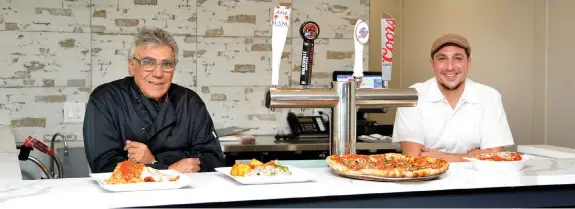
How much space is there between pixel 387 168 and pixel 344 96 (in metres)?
0.39

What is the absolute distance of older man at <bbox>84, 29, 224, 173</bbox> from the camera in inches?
115

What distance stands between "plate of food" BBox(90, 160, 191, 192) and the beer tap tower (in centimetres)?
53

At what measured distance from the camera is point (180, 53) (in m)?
5.02

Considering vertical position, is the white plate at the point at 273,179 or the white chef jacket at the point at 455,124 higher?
the white chef jacket at the point at 455,124

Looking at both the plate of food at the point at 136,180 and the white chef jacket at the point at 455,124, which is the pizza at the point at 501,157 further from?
the plate of food at the point at 136,180

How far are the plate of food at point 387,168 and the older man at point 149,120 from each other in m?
0.88

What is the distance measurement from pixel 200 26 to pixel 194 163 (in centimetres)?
224

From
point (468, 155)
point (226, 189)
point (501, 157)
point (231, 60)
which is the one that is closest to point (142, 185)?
point (226, 189)

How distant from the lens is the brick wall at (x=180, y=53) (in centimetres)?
470

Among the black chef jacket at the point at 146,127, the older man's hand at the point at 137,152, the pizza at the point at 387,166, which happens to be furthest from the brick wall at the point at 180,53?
the pizza at the point at 387,166

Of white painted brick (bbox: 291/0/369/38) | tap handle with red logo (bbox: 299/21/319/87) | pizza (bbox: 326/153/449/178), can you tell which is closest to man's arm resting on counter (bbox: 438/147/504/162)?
pizza (bbox: 326/153/449/178)

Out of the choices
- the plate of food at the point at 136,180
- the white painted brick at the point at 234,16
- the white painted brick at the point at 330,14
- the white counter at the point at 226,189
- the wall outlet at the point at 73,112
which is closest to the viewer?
the white counter at the point at 226,189

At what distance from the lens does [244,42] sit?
5.14 metres

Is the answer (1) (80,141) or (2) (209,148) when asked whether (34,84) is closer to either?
(1) (80,141)
